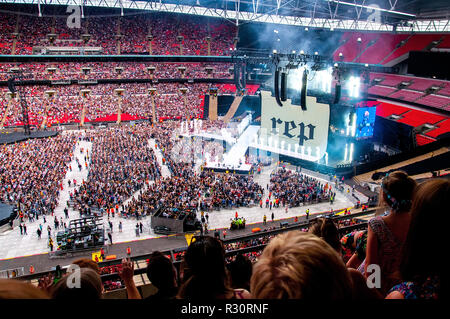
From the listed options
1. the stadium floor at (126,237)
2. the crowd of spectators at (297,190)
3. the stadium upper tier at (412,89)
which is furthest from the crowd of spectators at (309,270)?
the stadium upper tier at (412,89)

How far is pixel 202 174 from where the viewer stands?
23.9 m

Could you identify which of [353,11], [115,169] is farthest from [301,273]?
[353,11]

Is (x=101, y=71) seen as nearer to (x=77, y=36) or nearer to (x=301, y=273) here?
(x=77, y=36)

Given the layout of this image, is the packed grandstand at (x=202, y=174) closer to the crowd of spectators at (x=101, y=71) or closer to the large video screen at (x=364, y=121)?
the crowd of spectators at (x=101, y=71)

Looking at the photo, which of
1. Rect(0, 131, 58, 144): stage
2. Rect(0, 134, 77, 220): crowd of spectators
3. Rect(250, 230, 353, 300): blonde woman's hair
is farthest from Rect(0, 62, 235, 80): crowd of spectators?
Rect(250, 230, 353, 300): blonde woman's hair

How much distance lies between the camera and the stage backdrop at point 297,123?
85.4ft

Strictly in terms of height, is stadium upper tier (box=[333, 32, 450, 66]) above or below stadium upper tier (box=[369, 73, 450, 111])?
above

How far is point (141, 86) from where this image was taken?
46.4 m

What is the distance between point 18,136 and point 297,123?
25.6 meters

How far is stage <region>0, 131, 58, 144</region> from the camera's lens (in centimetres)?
2977

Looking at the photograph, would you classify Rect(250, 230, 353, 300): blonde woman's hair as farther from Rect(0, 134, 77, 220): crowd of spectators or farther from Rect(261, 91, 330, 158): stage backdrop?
Rect(261, 91, 330, 158): stage backdrop

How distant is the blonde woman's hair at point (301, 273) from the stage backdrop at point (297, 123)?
999 inches

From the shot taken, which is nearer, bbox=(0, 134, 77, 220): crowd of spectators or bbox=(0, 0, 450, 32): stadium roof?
bbox=(0, 134, 77, 220): crowd of spectators

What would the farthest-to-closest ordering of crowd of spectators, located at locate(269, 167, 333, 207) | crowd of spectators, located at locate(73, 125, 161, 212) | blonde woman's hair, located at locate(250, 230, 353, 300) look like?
crowd of spectators, located at locate(269, 167, 333, 207), crowd of spectators, located at locate(73, 125, 161, 212), blonde woman's hair, located at locate(250, 230, 353, 300)
